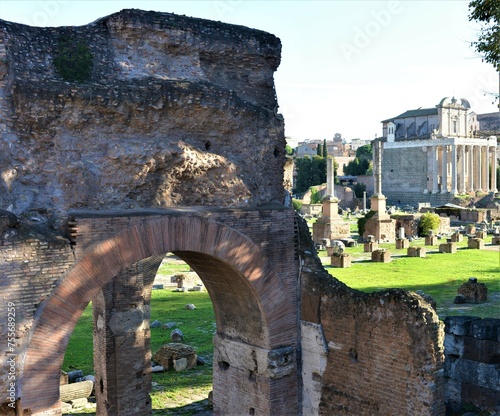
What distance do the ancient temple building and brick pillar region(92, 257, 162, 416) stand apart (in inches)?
2107

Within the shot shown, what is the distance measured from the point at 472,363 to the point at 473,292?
9.75 meters

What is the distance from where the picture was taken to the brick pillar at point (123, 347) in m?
9.34

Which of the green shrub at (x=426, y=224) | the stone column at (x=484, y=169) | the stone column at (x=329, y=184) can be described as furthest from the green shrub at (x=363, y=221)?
the stone column at (x=484, y=169)

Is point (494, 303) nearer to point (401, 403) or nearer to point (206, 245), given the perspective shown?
point (401, 403)

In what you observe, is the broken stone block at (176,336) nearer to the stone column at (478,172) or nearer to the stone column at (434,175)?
the stone column at (434,175)

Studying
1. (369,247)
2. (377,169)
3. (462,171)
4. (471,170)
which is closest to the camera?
(369,247)

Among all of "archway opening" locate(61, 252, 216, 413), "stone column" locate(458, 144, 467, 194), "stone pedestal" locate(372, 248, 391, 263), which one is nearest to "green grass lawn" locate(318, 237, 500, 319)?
"stone pedestal" locate(372, 248, 391, 263)

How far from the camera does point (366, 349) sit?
7242 mm

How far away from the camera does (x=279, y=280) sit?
762 cm

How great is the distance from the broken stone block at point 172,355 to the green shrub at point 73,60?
23.9 feet

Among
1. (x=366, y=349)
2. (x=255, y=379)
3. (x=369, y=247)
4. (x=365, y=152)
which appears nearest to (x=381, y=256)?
(x=369, y=247)

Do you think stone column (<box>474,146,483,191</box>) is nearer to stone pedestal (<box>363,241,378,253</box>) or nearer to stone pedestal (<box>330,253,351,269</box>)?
stone pedestal (<box>363,241,378,253</box>)

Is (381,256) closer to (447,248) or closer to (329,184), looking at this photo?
(447,248)

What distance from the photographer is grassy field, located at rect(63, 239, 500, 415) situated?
1110 cm
